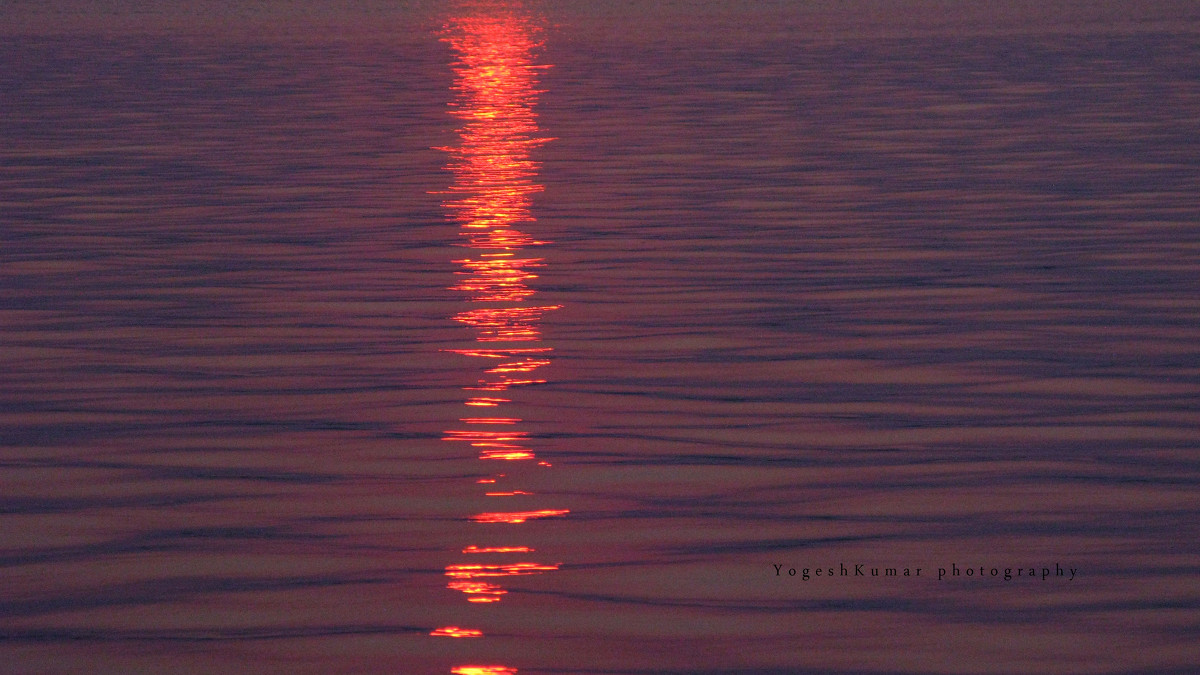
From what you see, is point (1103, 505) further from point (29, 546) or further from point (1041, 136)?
point (1041, 136)

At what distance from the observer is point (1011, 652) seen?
188 inches

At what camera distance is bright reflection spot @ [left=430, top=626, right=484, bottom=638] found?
4906 mm

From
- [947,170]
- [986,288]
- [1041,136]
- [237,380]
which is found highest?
[1041,136]

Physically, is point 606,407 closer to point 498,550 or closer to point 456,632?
point 498,550

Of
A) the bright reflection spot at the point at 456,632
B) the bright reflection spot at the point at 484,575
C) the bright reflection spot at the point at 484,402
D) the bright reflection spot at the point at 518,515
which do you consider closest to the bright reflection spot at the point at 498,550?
the bright reflection spot at the point at 484,575

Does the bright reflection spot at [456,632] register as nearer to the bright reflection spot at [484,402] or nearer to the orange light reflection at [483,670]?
the orange light reflection at [483,670]

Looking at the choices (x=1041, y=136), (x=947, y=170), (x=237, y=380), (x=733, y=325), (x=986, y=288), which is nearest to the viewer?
(x=237, y=380)

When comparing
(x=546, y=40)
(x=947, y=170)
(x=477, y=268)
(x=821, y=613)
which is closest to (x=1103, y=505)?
(x=821, y=613)

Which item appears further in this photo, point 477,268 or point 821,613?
point 477,268

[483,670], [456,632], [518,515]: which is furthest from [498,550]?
[483,670]

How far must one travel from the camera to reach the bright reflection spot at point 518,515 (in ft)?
19.3

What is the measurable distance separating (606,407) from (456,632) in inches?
97.3

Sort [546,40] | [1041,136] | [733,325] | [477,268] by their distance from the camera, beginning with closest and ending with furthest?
1. [733,325]
2. [477,268]
3. [1041,136]
4. [546,40]

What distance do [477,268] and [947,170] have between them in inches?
216
